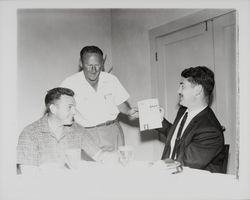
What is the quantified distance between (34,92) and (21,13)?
378 millimetres

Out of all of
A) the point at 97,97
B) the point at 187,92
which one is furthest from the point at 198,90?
the point at 97,97

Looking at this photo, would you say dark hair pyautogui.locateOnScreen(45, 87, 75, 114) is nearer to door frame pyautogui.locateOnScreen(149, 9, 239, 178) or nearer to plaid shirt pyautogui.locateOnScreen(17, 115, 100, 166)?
plaid shirt pyautogui.locateOnScreen(17, 115, 100, 166)

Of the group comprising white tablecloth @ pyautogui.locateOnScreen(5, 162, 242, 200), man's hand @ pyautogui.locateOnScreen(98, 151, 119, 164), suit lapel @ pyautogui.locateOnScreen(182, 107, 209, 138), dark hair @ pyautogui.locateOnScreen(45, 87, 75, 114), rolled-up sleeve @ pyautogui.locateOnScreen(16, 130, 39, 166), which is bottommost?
white tablecloth @ pyautogui.locateOnScreen(5, 162, 242, 200)

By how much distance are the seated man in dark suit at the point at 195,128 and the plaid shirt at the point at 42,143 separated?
20.5 inches

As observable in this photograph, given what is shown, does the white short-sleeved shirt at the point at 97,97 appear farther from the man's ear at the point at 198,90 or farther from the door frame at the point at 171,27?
the man's ear at the point at 198,90

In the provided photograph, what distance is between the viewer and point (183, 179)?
1512mm

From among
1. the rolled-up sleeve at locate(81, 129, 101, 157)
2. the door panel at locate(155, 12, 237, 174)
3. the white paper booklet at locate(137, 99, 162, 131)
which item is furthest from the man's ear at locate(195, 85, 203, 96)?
the rolled-up sleeve at locate(81, 129, 101, 157)

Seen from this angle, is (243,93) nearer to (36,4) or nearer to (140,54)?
(140,54)

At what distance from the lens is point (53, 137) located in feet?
5.26

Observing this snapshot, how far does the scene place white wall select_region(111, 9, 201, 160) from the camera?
5.91 ft

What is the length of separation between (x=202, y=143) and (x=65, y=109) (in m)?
0.70

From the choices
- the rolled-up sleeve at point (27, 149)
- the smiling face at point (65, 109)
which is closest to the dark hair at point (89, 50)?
the smiling face at point (65, 109)

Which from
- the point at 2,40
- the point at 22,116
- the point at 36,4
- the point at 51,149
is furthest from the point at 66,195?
the point at 36,4

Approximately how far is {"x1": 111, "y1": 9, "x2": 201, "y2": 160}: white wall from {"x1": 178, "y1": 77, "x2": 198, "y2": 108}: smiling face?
212 millimetres
